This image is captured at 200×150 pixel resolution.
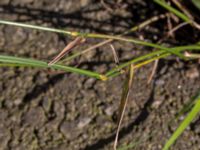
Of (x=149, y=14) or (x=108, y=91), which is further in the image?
(x=149, y=14)

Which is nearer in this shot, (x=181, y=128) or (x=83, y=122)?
(x=181, y=128)

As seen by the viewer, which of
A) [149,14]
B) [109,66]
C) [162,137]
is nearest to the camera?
[162,137]

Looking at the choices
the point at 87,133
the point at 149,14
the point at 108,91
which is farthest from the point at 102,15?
the point at 87,133

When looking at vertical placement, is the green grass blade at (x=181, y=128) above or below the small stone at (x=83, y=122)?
below

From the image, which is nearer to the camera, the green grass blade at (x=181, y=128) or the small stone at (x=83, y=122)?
the green grass blade at (x=181, y=128)

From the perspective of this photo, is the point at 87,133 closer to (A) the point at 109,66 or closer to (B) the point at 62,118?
(B) the point at 62,118

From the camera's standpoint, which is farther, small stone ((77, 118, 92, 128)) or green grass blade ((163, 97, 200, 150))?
small stone ((77, 118, 92, 128))

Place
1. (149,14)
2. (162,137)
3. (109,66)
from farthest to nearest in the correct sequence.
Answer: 1. (149,14)
2. (109,66)
3. (162,137)

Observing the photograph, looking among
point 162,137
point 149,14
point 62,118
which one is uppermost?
point 149,14

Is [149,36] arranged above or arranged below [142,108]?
above

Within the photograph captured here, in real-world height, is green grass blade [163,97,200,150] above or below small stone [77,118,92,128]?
below
